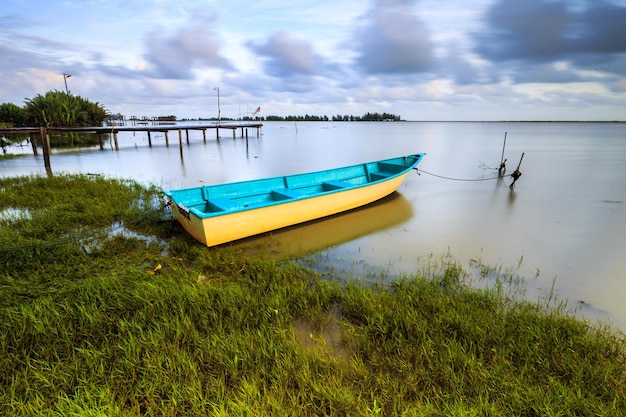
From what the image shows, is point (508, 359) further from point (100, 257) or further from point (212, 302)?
point (100, 257)

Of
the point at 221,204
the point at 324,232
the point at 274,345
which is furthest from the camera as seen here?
the point at 324,232

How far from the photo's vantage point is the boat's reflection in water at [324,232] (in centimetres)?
542

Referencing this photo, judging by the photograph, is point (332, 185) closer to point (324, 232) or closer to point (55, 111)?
point (324, 232)

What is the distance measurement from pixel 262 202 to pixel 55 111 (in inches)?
1080

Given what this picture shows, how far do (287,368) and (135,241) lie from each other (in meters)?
3.90

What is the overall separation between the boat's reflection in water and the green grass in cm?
91

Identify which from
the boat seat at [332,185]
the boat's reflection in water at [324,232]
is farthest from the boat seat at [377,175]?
the boat seat at [332,185]

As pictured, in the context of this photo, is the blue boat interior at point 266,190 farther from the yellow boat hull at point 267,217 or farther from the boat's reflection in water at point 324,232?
the boat's reflection in water at point 324,232

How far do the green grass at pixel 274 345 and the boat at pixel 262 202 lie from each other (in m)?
0.74

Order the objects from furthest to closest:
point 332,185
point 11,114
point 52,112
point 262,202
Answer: point 11,114, point 52,112, point 332,185, point 262,202

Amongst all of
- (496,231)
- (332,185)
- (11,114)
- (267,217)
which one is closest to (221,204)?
(267,217)

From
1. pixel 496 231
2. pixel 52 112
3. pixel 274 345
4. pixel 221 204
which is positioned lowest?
pixel 496 231

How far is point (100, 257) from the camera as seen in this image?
15.2 feet

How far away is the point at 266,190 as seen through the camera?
6.98m
